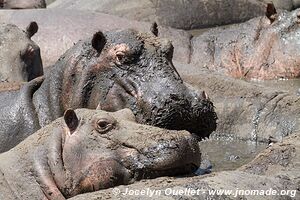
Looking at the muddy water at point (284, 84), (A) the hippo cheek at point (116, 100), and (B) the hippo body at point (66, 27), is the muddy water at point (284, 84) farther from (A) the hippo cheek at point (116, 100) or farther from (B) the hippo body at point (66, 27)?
(A) the hippo cheek at point (116, 100)

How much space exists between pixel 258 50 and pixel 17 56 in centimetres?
306

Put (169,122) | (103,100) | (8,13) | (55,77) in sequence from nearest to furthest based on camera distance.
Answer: (169,122), (103,100), (55,77), (8,13)

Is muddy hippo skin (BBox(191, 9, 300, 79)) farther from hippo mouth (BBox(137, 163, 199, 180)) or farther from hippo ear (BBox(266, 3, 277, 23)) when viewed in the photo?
hippo mouth (BBox(137, 163, 199, 180))

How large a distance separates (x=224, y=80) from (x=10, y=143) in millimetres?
2766

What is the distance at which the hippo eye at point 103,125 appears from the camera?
14.9 feet

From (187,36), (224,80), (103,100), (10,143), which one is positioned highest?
(103,100)

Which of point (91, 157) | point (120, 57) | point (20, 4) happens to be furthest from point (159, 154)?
point (20, 4)

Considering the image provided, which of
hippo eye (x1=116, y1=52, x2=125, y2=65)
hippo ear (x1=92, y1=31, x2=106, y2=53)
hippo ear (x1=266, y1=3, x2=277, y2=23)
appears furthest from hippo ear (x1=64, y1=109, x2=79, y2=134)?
hippo ear (x1=266, y1=3, x2=277, y2=23)

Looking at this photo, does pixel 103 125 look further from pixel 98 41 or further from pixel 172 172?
pixel 98 41

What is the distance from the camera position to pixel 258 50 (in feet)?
32.9

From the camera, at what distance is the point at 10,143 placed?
233 inches

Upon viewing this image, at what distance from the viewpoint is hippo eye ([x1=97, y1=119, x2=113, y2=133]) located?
4.55m

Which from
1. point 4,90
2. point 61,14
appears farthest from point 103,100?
point 61,14

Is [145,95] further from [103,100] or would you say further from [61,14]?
[61,14]
